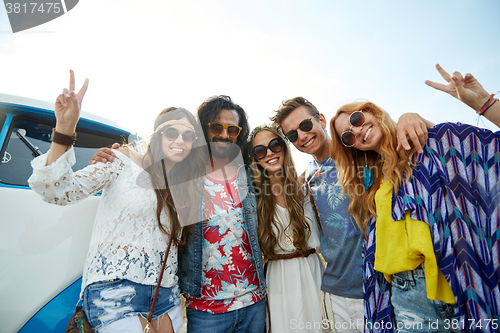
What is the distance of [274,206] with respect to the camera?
220 centimetres

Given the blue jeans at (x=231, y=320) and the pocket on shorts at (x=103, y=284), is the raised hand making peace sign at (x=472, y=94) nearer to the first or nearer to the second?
the blue jeans at (x=231, y=320)

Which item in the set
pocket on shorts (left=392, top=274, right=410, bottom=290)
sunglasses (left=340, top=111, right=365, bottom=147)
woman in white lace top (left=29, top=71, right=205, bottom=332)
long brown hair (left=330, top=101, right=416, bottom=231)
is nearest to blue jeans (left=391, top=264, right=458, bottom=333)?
pocket on shorts (left=392, top=274, right=410, bottom=290)

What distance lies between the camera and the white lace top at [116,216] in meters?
1.31

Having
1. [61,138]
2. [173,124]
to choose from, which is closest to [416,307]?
[173,124]

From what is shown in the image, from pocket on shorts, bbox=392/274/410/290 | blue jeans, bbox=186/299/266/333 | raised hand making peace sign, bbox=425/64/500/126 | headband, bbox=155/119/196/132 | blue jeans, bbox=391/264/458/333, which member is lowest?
blue jeans, bbox=186/299/266/333

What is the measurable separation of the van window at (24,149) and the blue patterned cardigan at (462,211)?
2.64 metres

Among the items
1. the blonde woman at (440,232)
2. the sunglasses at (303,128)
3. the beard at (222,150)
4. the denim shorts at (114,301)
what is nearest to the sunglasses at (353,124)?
the blonde woman at (440,232)

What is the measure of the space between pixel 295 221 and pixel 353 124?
36.4 inches

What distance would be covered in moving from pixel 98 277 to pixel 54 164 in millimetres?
673

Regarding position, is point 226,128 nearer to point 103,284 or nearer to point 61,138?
point 61,138

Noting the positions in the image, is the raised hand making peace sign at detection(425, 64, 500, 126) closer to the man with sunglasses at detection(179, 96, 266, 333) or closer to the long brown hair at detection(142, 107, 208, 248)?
the man with sunglasses at detection(179, 96, 266, 333)

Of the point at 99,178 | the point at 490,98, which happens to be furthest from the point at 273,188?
the point at 490,98

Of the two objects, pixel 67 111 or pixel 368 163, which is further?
pixel 368 163

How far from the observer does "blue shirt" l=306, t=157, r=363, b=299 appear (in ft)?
6.07
